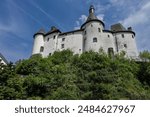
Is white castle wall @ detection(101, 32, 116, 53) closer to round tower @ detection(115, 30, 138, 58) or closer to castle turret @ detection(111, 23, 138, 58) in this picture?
castle turret @ detection(111, 23, 138, 58)

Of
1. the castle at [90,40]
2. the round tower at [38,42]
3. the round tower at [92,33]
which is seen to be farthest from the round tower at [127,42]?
the round tower at [38,42]

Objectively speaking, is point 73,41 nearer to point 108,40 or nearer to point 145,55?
point 108,40

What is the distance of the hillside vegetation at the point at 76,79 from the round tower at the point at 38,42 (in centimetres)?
982

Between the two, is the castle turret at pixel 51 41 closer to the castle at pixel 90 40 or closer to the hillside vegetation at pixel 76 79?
the castle at pixel 90 40

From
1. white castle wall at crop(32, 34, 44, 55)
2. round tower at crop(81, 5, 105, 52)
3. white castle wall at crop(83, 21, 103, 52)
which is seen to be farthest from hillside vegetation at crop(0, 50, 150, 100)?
white castle wall at crop(32, 34, 44, 55)

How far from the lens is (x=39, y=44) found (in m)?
34.1

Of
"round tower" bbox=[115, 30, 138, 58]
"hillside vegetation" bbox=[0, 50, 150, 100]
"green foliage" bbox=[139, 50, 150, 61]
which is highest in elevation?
"round tower" bbox=[115, 30, 138, 58]

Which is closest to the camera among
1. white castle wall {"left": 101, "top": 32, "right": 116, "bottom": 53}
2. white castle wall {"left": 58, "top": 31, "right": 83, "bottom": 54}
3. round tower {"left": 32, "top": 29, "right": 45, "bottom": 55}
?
white castle wall {"left": 101, "top": 32, "right": 116, "bottom": 53}

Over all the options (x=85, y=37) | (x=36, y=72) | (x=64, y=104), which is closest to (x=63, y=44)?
(x=85, y=37)

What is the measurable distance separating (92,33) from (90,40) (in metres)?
1.34

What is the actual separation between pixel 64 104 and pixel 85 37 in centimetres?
2751

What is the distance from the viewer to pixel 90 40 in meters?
30.6

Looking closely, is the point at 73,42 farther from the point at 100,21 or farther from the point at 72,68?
the point at 72,68

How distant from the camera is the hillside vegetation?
12102mm
